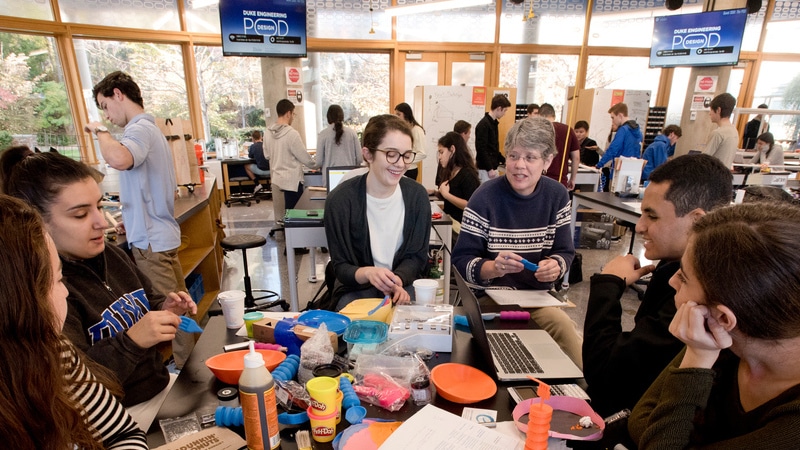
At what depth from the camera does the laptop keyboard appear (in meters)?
1.13

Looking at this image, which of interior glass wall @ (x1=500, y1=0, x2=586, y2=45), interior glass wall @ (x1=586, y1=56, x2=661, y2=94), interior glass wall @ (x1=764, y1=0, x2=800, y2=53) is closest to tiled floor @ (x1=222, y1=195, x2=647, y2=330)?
interior glass wall @ (x1=586, y1=56, x2=661, y2=94)

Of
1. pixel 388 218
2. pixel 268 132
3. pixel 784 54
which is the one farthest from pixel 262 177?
pixel 784 54

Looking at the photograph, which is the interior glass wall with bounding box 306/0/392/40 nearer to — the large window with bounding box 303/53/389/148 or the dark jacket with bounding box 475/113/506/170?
the large window with bounding box 303/53/389/148

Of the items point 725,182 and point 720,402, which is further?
point 725,182

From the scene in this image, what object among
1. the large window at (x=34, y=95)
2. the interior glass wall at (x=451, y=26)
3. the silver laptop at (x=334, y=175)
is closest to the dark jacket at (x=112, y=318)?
the silver laptop at (x=334, y=175)

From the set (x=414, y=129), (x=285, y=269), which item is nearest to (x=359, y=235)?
(x=285, y=269)

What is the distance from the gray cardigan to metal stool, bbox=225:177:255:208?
19.3 feet

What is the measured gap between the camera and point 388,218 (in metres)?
1.98

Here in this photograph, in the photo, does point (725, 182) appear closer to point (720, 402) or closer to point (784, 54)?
point (720, 402)

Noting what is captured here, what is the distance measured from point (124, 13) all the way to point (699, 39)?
8485mm

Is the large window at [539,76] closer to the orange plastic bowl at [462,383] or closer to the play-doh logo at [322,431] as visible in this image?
the orange plastic bowl at [462,383]

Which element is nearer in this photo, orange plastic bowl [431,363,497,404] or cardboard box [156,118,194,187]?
orange plastic bowl [431,363,497,404]

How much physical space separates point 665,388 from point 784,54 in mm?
10791

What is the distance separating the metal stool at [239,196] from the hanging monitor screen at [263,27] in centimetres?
295
